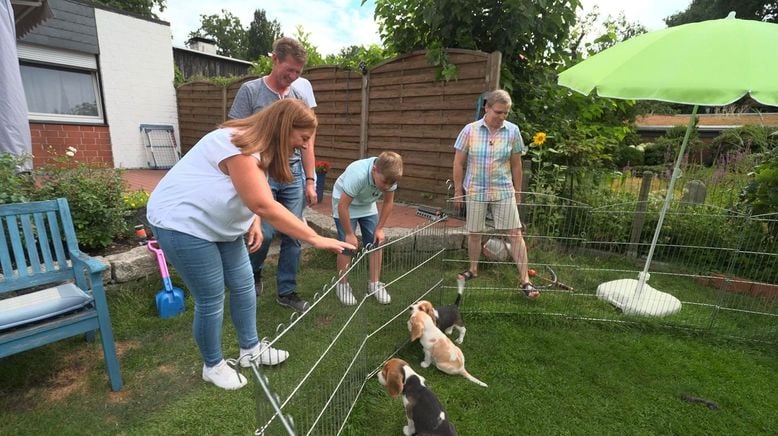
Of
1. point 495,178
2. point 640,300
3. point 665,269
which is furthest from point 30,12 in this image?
point 665,269

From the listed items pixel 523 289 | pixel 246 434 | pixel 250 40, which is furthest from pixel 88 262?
pixel 250 40

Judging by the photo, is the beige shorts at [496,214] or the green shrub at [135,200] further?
the green shrub at [135,200]

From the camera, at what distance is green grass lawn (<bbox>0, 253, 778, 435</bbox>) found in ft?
6.61

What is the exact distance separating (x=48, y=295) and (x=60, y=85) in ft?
27.3

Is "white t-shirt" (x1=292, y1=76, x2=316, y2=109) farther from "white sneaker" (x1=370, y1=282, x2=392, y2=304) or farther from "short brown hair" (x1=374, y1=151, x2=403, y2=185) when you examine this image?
"white sneaker" (x1=370, y1=282, x2=392, y2=304)

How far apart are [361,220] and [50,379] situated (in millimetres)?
2199

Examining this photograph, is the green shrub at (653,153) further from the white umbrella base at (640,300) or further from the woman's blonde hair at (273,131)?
the woman's blonde hair at (273,131)

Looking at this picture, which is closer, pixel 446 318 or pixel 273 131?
pixel 273 131

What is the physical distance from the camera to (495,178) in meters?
3.47

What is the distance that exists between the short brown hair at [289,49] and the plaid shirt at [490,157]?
1592 millimetres

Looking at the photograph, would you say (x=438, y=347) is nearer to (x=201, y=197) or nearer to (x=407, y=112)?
(x=201, y=197)

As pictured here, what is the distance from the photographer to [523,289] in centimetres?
344

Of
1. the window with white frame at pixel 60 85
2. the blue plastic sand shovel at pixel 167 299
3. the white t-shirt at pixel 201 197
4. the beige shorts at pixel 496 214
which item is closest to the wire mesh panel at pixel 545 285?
the beige shorts at pixel 496 214

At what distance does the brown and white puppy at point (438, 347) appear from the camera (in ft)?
7.97
